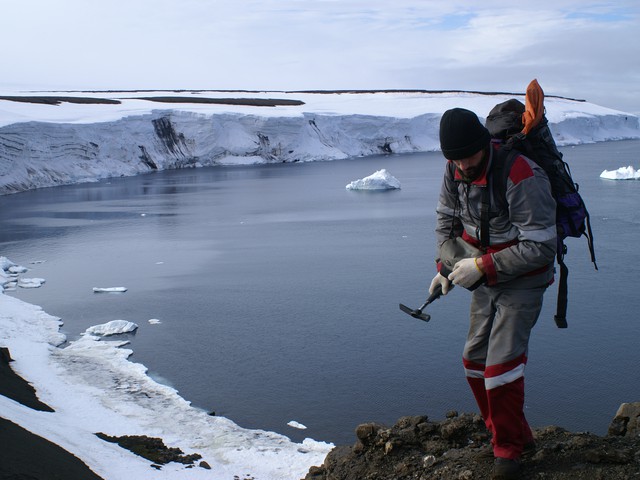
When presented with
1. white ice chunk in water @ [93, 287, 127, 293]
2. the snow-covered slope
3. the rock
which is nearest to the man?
the rock

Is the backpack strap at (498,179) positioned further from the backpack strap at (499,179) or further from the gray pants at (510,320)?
the gray pants at (510,320)

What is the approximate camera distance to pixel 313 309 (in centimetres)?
834

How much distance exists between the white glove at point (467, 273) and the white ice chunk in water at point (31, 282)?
28.9 ft

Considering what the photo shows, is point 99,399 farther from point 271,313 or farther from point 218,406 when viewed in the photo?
point 271,313

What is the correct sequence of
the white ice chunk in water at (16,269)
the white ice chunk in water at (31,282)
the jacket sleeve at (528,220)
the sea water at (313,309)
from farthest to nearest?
the white ice chunk in water at (16,269) → the white ice chunk in water at (31,282) → the sea water at (313,309) → the jacket sleeve at (528,220)

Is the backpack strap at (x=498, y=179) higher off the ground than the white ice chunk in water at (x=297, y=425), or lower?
higher

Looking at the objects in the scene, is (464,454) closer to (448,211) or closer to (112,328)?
(448,211)

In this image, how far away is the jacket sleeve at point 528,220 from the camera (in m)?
2.36

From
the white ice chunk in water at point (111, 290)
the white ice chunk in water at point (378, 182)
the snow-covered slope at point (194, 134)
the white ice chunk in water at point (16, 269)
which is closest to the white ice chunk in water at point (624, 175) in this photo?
the white ice chunk in water at point (378, 182)

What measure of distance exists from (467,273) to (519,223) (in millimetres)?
247

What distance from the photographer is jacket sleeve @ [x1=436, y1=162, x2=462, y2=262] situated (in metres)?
2.64

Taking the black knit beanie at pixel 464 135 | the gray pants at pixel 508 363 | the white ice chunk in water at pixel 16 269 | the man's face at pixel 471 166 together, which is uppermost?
the black knit beanie at pixel 464 135

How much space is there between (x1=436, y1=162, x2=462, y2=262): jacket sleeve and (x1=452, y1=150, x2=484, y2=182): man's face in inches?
5.2

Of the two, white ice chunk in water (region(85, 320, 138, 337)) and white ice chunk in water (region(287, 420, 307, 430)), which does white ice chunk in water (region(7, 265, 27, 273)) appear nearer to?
white ice chunk in water (region(85, 320, 138, 337))
